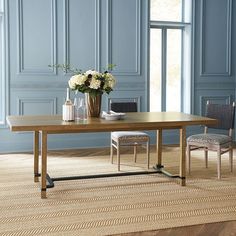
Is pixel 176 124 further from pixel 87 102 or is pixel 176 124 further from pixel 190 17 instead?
pixel 190 17

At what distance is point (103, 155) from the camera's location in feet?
18.4

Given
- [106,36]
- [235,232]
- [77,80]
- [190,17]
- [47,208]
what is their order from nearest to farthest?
1. [235,232]
2. [47,208]
3. [77,80]
4. [106,36]
5. [190,17]

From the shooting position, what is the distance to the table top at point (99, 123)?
11.2 ft

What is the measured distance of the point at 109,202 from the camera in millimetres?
3537

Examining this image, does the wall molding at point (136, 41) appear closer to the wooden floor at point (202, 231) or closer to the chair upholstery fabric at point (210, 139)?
the chair upholstery fabric at point (210, 139)

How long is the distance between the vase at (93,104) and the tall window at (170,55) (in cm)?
283

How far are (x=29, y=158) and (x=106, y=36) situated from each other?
2107 mm

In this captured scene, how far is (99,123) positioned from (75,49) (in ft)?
8.90

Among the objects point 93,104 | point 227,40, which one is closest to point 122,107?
point 93,104

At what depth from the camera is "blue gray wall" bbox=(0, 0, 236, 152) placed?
5793 mm

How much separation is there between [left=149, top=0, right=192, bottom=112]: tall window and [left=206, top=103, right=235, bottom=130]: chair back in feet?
6.18

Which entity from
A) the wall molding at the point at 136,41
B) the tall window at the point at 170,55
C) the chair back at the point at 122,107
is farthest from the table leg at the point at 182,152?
the tall window at the point at 170,55

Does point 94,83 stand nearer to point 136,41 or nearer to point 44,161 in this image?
point 44,161

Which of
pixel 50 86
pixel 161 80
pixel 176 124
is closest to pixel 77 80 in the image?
pixel 176 124
